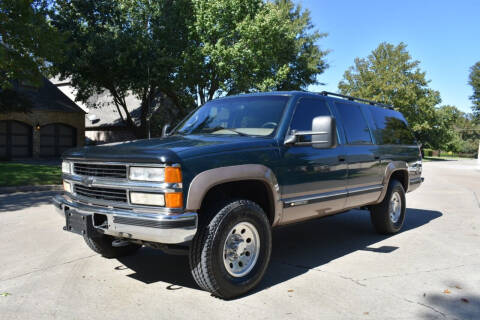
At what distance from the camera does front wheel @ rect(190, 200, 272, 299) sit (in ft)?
12.3

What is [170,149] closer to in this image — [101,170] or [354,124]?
[101,170]

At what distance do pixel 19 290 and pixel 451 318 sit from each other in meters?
4.02

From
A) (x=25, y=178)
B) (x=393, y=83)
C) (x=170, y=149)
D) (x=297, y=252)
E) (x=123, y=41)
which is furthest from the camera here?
(x=393, y=83)

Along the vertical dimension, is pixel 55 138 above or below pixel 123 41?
below

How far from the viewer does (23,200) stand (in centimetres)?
1011

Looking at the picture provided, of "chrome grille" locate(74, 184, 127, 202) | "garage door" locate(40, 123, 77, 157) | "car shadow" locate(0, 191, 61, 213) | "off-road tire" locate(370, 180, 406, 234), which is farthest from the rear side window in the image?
"garage door" locate(40, 123, 77, 157)

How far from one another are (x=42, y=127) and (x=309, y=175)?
90.6 ft

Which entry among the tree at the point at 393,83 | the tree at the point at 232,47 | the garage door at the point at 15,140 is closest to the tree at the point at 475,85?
the tree at the point at 393,83

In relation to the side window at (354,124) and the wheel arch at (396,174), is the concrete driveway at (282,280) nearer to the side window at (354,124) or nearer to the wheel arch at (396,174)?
the wheel arch at (396,174)

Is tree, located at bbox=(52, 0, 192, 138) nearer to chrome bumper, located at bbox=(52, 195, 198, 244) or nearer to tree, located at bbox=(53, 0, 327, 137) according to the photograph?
tree, located at bbox=(53, 0, 327, 137)

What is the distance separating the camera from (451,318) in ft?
11.8

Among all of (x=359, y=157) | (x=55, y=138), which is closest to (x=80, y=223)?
(x=359, y=157)

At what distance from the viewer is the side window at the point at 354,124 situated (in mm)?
5727

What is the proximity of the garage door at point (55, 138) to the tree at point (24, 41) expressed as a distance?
11311 mm
